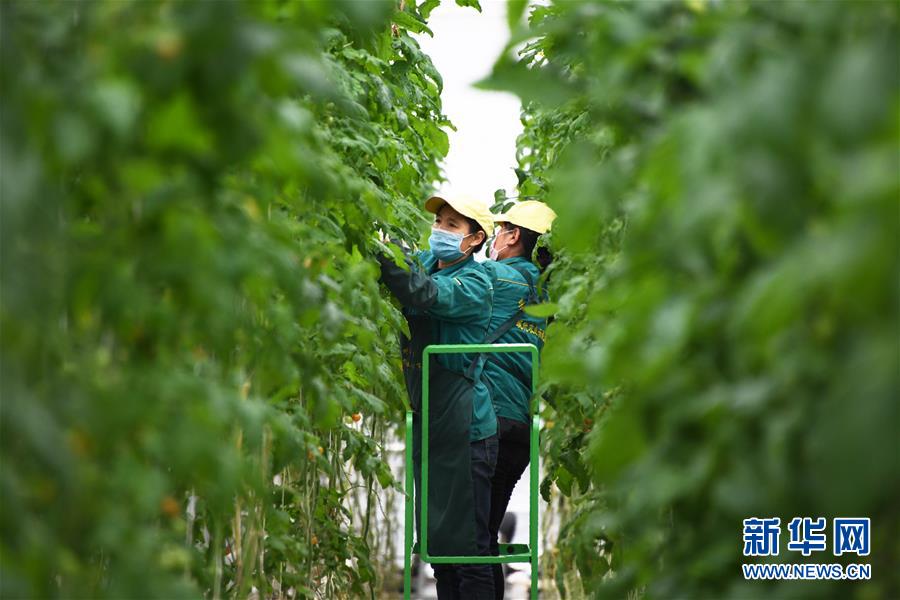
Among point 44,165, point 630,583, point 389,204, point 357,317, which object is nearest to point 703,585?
point 630,583

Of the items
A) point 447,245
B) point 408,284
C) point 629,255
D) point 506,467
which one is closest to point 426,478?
point 506,467

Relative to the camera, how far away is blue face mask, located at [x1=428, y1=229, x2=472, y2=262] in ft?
15.3

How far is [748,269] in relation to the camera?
156 cm

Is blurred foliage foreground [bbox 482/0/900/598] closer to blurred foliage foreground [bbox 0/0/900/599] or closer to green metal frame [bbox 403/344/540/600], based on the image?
blurred foliage foreground [bbox 0/0/900/599]

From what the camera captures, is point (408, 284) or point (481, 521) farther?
point (481, 521)

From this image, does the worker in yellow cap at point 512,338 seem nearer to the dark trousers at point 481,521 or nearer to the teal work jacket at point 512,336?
the teal work jacket at point 512,336

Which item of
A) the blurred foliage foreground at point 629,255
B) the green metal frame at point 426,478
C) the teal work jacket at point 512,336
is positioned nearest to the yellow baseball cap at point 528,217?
the teal work jacket at point 512,336

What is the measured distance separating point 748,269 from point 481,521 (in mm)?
3064

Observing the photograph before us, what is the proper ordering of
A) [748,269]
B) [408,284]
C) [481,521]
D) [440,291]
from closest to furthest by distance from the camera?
[748,269], [408,284], [440,291], [481,521]

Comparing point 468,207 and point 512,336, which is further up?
point 468,207

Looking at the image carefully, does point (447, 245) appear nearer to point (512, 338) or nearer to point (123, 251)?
point (512, 338)

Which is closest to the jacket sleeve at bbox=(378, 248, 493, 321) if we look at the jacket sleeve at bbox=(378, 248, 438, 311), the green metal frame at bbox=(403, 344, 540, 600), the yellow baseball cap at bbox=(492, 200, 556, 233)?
the jacket sleeve at bbox=(378, 248, 438, 311)

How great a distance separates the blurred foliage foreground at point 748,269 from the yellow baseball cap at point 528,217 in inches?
118

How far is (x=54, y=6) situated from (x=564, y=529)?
1.77m
